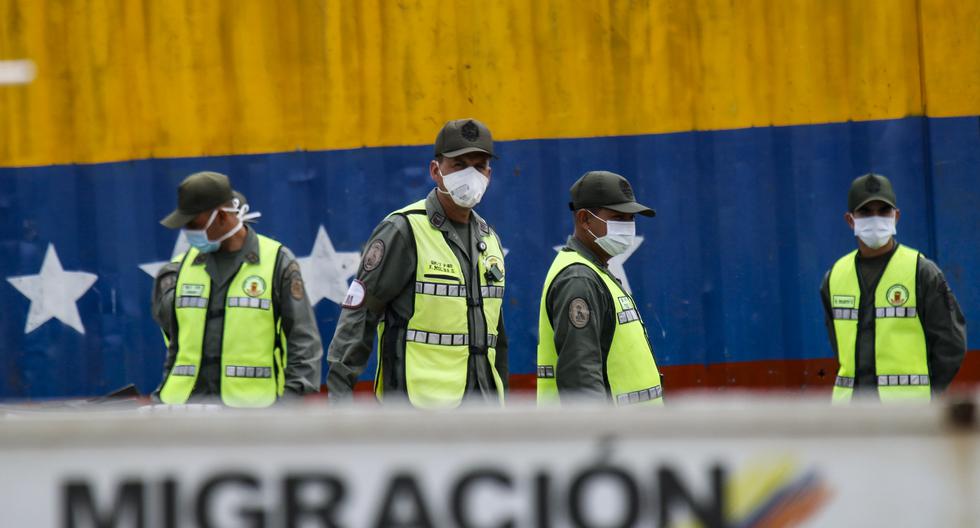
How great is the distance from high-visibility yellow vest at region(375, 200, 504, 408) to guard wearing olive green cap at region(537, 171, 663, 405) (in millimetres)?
274

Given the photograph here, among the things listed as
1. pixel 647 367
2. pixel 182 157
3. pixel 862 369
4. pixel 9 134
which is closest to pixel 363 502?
pixel 647 367

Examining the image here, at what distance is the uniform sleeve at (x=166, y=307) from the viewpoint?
4.35 metres

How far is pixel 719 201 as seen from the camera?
5473 mm

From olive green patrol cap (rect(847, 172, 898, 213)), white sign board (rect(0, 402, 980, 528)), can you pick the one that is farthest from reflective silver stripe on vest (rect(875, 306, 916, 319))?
white sign board (rect(0, 402, 980, 528))

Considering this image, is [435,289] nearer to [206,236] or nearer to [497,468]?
[206,236]

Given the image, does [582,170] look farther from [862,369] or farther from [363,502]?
[363,502]

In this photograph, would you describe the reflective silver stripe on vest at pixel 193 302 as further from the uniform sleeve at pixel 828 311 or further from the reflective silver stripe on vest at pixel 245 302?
the uniform sleeve at pixel 828 311

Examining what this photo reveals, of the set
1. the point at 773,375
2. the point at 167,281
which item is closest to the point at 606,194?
the point at 773,375

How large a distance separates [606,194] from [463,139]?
0.55 m

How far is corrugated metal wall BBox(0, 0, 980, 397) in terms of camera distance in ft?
17.9

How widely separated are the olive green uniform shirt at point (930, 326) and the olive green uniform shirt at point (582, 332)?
147 cm

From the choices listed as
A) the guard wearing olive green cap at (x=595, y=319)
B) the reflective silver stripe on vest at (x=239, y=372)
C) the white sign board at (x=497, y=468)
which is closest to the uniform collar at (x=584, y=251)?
the guard wearing olive green cap at (x=595, y=319)

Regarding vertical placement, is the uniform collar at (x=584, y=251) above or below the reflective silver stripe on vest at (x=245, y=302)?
above

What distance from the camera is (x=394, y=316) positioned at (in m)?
3.96
